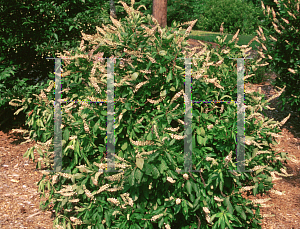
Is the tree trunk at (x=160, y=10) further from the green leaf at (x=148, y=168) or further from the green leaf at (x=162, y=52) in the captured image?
the green leaf at (x=148, y=168)

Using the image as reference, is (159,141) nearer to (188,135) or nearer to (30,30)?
(188,135)

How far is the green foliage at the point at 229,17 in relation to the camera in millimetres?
16641

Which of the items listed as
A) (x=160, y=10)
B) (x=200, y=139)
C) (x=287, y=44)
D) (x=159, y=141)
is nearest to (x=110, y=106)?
(x=159, y=141)

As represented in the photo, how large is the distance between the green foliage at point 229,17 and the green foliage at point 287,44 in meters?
11.6

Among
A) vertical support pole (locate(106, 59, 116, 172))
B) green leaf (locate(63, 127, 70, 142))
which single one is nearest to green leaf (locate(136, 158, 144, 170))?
vertical support pole (locate(106, 59, 116, 172))

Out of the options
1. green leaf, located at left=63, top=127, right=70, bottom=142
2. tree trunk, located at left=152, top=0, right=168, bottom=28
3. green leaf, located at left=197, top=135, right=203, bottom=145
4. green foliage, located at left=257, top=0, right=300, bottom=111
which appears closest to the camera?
green leaf, located at left=197, top=135, right=203, bottom=145

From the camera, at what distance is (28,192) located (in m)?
3.99

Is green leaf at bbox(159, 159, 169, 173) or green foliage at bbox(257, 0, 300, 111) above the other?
green foliage at bbox(257, 0, 300, 111)

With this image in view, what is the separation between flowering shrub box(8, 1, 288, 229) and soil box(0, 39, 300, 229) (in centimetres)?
55

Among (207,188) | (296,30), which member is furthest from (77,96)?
(296,30)

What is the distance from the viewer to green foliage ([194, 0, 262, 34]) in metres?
16.6

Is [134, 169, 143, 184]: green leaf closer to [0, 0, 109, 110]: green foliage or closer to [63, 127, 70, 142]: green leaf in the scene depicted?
[63, 127, 70, 142]: green leaf

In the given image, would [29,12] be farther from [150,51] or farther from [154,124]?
[154,124]

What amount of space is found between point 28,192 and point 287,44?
16.0ft
